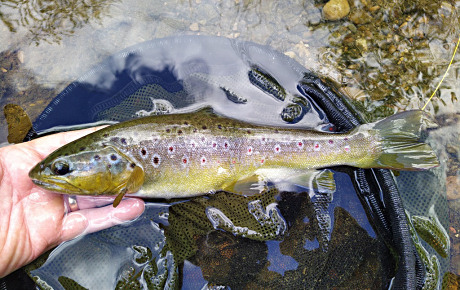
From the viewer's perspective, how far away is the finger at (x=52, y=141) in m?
2.85

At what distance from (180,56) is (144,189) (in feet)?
4.27

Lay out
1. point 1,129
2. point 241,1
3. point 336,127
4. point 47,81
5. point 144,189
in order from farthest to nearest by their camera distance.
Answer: point 241,1 < point 47,81 < point 1,129 < point 336,127 < point 144,189

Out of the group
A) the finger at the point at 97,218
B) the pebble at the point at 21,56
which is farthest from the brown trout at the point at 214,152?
the pebble at the point at 21,56

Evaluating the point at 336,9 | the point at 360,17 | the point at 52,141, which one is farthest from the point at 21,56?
the point at 360,17

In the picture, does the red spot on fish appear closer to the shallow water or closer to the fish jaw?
the shallow water

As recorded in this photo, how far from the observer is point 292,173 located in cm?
294

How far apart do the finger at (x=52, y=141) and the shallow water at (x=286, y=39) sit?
65 cm

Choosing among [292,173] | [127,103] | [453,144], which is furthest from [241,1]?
[453,144]

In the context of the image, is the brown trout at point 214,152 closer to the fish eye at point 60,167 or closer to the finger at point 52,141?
the fish eye at point 60,167

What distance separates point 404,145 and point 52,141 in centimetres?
299

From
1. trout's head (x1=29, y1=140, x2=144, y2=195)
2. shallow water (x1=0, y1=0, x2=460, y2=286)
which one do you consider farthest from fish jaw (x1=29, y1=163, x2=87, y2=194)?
shallow water (x1=0, y1=0, x2=460, y2=286)

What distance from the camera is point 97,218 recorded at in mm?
2791

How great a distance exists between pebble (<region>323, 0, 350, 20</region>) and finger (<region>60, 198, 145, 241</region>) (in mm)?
2797

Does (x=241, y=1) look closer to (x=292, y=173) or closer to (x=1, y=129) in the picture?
(x=292, y=173)
